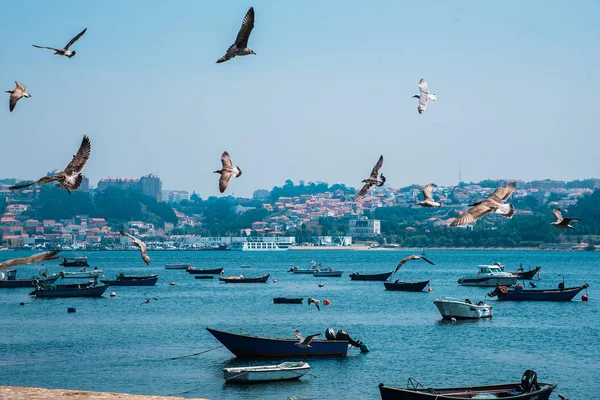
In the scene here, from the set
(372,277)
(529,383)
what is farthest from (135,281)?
(529,383)

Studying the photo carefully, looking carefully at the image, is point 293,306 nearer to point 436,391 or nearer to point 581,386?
point 581,386

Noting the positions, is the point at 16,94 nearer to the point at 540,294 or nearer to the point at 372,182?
the point at 372,182

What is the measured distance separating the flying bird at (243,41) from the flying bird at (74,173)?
413 centimetres

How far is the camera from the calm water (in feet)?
106

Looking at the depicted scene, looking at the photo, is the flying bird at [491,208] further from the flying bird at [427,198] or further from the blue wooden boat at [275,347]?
the blue wooden boat at [275,347]

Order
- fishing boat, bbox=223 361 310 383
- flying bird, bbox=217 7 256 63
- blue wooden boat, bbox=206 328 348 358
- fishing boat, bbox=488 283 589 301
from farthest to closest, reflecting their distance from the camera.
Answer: fishing boat, bbox=488 283 589 301, blue wooden boat, bbox=206 328 348 358, fishing boat, bbox=223 361 310 383, flying bird, bbox=217 7 256 63

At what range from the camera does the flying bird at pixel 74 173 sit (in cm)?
1941

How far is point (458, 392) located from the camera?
2523 centimetres

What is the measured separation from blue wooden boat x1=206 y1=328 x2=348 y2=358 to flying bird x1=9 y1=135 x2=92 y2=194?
16.2m

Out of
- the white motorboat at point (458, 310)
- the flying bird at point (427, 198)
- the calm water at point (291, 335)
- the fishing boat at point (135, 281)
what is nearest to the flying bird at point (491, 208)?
the flying bird at point (427, 198)

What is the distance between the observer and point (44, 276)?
8031 centimetres

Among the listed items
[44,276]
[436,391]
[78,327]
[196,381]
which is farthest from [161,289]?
[436,391]

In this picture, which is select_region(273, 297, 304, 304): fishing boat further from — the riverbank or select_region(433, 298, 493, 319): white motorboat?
the riverbank

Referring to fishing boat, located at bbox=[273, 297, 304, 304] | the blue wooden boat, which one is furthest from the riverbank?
fishing boat, located at bbox=[273, 297, 304, 304]
